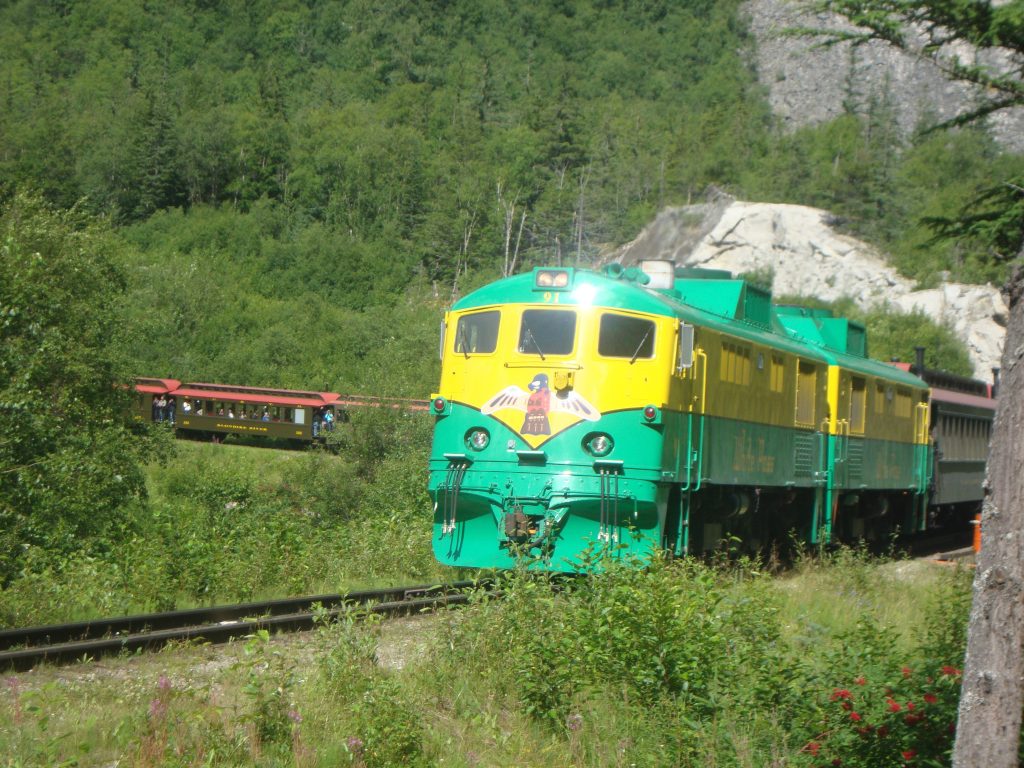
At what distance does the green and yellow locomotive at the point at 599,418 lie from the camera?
41.1 feet

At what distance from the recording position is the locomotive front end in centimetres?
1249

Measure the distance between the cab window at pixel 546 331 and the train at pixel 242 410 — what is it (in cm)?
3195

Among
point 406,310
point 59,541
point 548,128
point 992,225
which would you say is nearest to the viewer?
point 992,225

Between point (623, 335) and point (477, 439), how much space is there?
6.37 ft

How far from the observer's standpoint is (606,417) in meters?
12.7

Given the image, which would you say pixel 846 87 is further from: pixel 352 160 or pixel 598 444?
pixel 598 444

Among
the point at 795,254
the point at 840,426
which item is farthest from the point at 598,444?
the point at 795,254

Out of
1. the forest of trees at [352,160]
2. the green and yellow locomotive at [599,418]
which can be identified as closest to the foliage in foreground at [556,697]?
the green and yellow locomotive at [599,418]

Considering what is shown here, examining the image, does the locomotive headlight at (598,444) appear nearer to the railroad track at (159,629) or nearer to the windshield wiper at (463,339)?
the windshield wiper at (463,339)

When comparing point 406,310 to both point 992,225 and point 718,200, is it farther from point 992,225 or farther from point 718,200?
point 992,225

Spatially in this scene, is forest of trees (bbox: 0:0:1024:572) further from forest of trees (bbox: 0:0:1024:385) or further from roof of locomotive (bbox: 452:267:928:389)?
roof of locomotive (bbox: 452:267:928:389)

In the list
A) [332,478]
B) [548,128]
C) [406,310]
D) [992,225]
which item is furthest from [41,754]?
[548,128]

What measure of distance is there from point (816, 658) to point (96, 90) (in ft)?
400

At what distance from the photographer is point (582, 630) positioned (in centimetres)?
866
